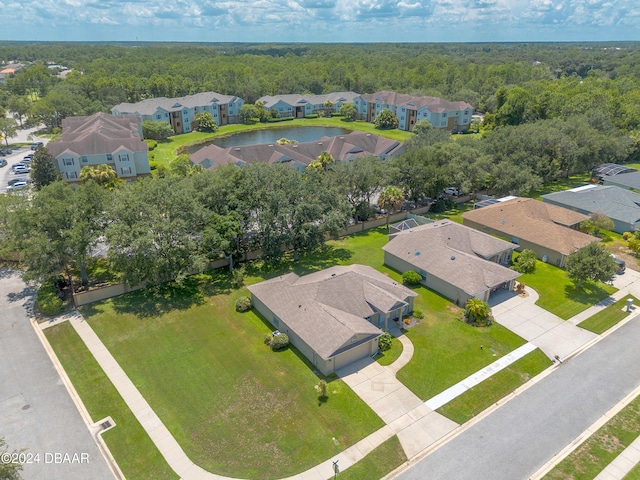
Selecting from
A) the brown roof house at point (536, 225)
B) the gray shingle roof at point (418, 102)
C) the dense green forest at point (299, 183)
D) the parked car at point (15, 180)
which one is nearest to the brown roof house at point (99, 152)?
the parked car at point (15, 180)

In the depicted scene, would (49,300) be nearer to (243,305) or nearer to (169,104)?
(243,305)

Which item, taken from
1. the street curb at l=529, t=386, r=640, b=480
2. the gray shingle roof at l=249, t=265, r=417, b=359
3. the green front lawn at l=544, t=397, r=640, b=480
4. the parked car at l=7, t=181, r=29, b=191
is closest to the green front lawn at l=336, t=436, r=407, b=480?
the gray shingle roof at l=249, t=265, r=417, b=359

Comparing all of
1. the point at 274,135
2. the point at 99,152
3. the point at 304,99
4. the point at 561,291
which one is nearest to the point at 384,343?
the point at 561,291

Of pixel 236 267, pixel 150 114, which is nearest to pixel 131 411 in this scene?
pixel 236 267

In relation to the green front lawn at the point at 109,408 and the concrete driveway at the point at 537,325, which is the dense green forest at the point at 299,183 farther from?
the concrete driveway at the point at 537,325

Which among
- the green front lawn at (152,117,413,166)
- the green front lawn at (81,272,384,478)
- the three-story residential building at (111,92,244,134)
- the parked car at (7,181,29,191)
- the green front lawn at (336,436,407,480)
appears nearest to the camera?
the green front lawn at (336,436,407,480)

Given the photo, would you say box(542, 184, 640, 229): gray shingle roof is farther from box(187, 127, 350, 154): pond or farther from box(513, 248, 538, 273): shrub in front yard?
box(187, 127, 350, 154): pond
